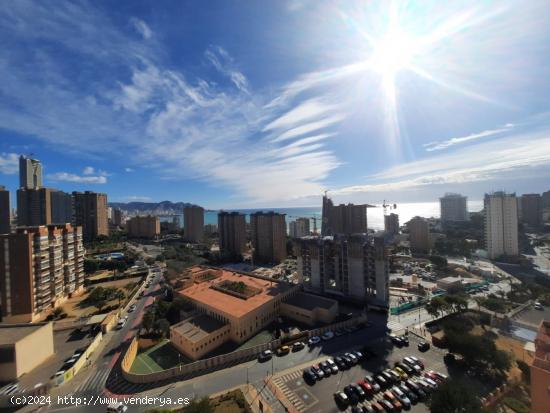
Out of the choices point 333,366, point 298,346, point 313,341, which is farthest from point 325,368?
point 313,341

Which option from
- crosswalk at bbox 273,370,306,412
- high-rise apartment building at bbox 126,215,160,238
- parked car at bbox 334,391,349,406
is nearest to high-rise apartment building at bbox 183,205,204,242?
high-rise apartment building at bbox 126,215,160,238

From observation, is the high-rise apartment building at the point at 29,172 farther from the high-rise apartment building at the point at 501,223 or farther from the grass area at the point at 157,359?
the high-rise apartment building at the point at 501,223

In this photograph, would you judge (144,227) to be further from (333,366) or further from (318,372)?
(333,366)

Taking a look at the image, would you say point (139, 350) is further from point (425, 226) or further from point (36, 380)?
point (425, 226)

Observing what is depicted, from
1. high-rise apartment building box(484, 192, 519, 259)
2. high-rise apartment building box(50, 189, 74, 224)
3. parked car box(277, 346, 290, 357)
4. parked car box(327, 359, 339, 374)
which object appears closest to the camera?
parked car box(327, 359, 339, 374)

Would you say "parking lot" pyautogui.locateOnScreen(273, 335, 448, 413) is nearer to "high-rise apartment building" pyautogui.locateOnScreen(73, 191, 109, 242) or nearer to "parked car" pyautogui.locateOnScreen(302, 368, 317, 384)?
"parked car" pyautogui.locateOnScreen(302, 368, 317, 384)

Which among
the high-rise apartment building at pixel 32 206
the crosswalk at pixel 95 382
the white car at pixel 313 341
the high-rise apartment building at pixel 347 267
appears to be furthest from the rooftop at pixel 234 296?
the high-rise apartment building at pixel 32 206
